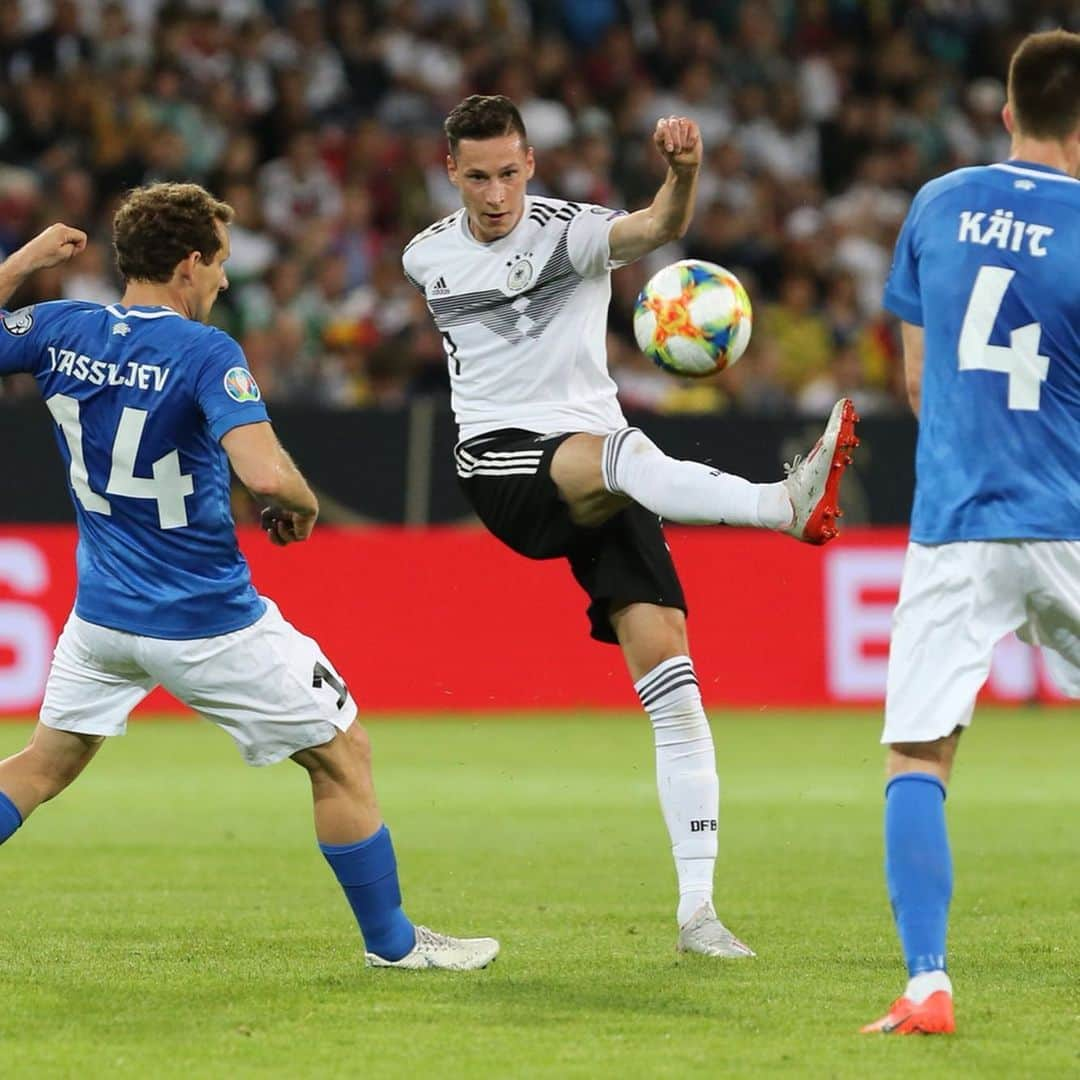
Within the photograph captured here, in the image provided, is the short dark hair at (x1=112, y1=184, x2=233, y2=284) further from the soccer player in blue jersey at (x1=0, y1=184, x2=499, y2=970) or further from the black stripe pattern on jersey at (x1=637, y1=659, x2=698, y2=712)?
the black stripe pattern on jersey at (x1=637, y1=659, x2=698, y2=712)

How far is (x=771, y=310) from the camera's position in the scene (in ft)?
59.3

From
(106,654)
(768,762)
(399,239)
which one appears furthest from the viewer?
(399,239)

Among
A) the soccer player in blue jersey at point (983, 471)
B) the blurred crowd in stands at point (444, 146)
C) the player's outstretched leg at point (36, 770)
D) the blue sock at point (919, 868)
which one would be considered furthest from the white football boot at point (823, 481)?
the blurred crowd in stands at point (444, 146)

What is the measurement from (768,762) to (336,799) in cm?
646

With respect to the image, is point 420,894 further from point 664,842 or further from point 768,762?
point 768,762

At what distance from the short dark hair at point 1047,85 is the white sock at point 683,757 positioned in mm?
2227

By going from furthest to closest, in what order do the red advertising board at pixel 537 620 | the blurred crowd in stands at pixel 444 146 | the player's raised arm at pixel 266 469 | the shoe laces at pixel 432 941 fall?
the blurred crowd in stands at pixel 444 146 < the red advertising board at pixel 537 620 < the shoe laces at pixel 432 941 < the player's raised arm at pixel 266 469

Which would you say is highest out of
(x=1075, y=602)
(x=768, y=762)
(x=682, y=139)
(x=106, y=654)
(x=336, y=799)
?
(x=682, y=139)

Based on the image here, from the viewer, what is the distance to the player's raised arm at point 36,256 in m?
6.08

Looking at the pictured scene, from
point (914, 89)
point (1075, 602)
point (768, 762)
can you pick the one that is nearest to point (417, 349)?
point (768, 762)

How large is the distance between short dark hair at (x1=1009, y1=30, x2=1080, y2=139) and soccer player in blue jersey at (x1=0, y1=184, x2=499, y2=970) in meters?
2.10

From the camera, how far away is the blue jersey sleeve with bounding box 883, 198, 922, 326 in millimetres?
5340

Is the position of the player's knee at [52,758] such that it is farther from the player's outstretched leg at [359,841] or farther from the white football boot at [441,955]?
the white football boot at [441,955]

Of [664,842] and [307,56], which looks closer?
[664,842]
